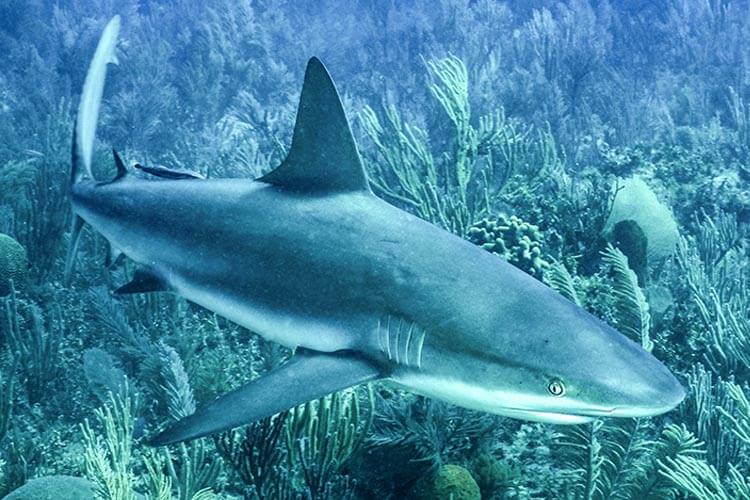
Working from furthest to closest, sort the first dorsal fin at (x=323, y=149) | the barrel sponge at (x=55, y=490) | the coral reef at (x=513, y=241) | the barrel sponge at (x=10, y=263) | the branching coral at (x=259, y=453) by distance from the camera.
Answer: the barrel sponge at (x=10, y=263) < the coral reef at (x=513, y=241) < the barrel sponge at (x=55, y=490) < the branching coral at (x=259, y=453) < the first dorsal fin at (x=323, y=149)

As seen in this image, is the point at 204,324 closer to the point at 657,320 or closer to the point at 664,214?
the point at 657,320

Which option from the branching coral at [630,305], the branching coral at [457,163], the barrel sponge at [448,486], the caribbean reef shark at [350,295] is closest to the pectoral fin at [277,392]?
the caribbean reef shark at [350,295]

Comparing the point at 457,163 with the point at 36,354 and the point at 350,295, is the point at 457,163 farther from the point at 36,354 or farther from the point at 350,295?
the point at 350,295

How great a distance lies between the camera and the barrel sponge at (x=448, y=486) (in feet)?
9.19

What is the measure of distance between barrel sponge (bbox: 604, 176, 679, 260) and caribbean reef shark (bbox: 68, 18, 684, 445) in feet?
13.1

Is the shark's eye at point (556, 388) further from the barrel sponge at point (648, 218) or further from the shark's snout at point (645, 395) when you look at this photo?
the barrel sponge at point (648, 218)

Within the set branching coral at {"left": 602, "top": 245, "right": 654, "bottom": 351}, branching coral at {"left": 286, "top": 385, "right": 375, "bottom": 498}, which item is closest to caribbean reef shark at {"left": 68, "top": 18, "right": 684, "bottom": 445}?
branching coral at {"left": 286, "top": 385, "right": 375, "bottom": 498}

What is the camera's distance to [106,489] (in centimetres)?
268

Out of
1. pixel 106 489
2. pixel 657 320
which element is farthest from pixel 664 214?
pixel 106 489

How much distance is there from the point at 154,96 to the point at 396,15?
9408 millimetres

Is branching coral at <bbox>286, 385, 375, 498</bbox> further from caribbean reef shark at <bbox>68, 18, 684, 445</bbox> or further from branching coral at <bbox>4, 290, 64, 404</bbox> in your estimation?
branching coral at <bbox>4, 290, 64, 404</bbox>

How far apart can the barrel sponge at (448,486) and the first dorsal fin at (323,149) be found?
1.32 metres

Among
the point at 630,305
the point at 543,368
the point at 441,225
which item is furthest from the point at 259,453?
the point at 441,225

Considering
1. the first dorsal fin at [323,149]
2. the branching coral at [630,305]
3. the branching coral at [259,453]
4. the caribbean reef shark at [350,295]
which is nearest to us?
the caribbean reef shark at [350,295]
